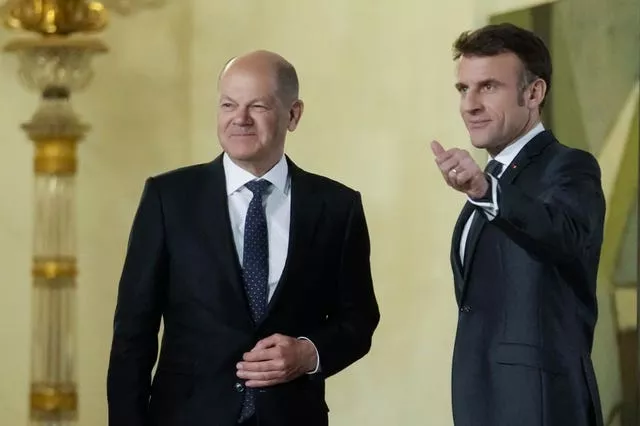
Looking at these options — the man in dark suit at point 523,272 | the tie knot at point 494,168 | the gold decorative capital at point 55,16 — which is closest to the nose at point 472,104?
the man in dark suit at point 523,272

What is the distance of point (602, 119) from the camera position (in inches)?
115

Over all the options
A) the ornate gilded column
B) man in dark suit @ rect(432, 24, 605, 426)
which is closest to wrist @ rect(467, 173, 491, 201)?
man in dark suit @ rect(432, 24, 605, 426)

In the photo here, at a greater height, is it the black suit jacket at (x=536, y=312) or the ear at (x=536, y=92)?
the ear at (x=536, y=92)

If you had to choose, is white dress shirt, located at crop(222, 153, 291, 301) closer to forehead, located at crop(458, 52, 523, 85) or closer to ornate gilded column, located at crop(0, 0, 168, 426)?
forehead, located at crop(458, 52, 523, 85)

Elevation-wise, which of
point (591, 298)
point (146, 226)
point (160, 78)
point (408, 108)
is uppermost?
point (160, 78)

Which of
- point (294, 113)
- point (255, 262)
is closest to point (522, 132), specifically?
point (294, 113)

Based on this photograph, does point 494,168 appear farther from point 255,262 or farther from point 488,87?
point 255,262

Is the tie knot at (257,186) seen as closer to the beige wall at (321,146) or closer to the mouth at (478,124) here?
the mouth at (478,124)

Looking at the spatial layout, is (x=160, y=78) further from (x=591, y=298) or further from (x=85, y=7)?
(x=591, y=298)

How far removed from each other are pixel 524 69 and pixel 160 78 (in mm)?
2406

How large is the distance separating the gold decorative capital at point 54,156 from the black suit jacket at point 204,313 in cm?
121

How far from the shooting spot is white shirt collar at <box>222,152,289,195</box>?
231 cm

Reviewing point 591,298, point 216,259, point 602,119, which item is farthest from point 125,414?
point 602,119

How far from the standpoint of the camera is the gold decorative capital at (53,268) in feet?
11.4
